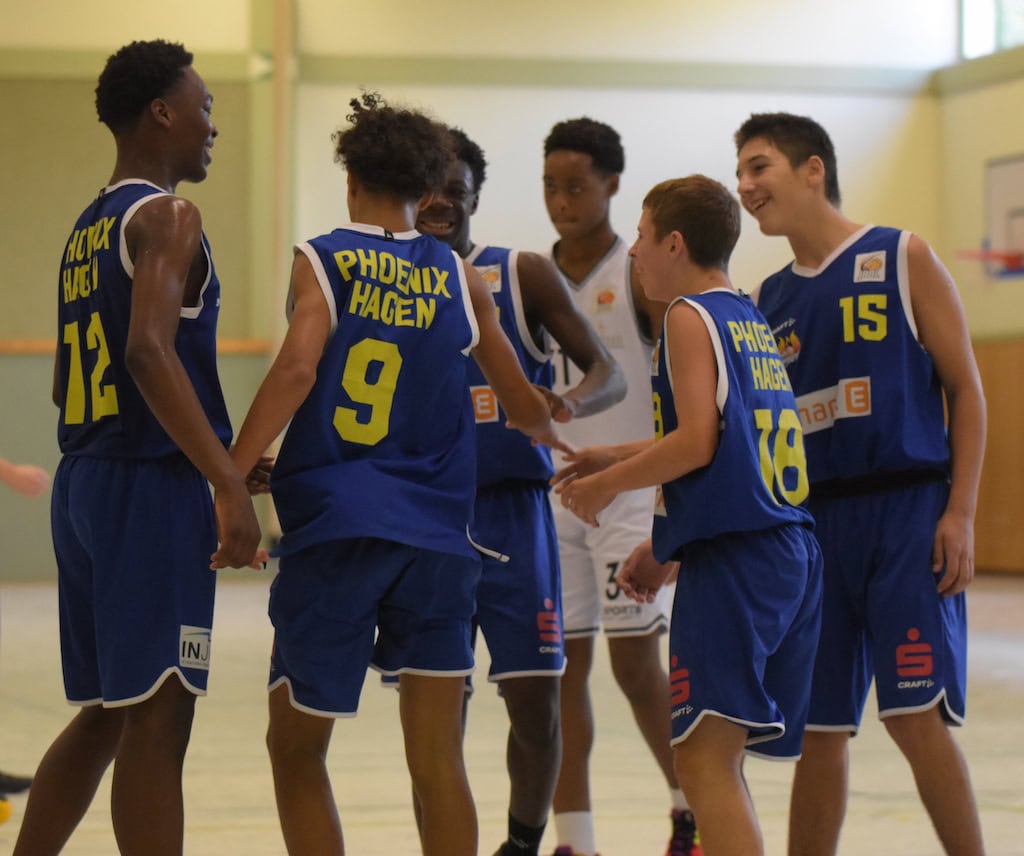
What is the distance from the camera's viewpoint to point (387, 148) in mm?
2887

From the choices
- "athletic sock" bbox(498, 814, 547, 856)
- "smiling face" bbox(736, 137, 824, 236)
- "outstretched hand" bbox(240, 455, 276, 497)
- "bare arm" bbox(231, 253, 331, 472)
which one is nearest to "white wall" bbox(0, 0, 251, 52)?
"smiling face" bbox(736, 137, 824, 236)

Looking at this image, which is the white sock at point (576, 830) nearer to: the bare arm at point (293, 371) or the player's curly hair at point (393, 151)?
the bare arm at point (293, 371)

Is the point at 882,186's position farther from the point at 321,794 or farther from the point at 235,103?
the point at 321,794

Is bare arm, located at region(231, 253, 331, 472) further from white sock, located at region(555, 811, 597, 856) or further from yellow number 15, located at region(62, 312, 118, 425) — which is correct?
white sock, located at region(555, 811, 597, 856)

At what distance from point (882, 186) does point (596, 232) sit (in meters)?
10.3

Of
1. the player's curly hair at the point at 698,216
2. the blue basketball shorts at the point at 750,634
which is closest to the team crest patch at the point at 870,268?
the player's curly hair at the point at 698,216

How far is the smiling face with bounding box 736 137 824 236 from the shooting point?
135 inches

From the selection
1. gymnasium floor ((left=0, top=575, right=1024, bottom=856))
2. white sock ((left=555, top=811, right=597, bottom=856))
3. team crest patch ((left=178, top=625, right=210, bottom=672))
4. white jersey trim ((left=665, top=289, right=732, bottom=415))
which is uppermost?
white jersey trim ((left=665, top=289, right=732, bottom=415))

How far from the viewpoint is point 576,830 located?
12.8 feet

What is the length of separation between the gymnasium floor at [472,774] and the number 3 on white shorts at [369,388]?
1.64 meters

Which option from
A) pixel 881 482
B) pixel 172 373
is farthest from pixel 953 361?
pixel 172 373

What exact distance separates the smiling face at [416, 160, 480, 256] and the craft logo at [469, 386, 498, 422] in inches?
15.0

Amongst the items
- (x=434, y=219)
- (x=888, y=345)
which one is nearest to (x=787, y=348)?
(x=888, y=345)

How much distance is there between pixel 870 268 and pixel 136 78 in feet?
5.36
